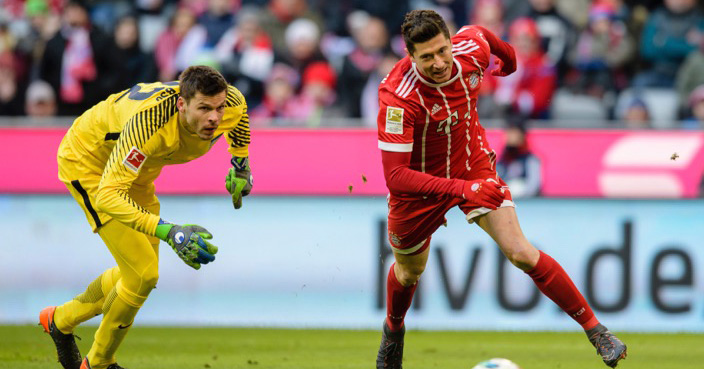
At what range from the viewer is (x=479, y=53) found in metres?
7.65

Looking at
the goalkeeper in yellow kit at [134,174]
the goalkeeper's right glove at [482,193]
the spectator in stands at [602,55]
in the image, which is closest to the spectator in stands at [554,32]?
the spectator in stands at [602,55]

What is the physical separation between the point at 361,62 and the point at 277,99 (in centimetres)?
114

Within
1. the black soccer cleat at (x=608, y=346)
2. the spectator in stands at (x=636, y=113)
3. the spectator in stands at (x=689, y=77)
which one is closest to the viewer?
the black soccer cleat at (x=608, y=346)

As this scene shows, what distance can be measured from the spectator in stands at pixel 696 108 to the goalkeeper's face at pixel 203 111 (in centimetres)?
705

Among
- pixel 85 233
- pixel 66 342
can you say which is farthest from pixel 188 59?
pixel 66 342

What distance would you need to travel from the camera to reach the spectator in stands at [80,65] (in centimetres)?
1401

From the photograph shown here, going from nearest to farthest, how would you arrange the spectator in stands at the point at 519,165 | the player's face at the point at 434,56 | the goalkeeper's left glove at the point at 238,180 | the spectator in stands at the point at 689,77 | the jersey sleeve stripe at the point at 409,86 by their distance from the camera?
the player's face at the point at 434,56, the jersey sleeve stripe at the point at 409,86, the goalkeeper's left glove at the point at 238,180, the spectator in stands at the point at 519,165, the spectator in stands at the point at 689,77

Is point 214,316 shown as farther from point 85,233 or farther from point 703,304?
point 703,304

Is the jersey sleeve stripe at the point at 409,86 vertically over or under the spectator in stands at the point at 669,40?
over

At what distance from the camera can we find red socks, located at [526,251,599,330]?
7.24m

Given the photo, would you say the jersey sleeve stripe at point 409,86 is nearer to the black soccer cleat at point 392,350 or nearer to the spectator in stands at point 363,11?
the black soccer cleat at point 392,350

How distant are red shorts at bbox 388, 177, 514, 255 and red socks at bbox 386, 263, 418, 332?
34cm

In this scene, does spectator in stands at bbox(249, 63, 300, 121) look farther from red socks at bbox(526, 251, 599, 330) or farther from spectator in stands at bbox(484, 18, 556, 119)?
red socks at bbox(526, 251, 599, 330)

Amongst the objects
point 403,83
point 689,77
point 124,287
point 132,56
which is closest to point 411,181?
point 403,83
